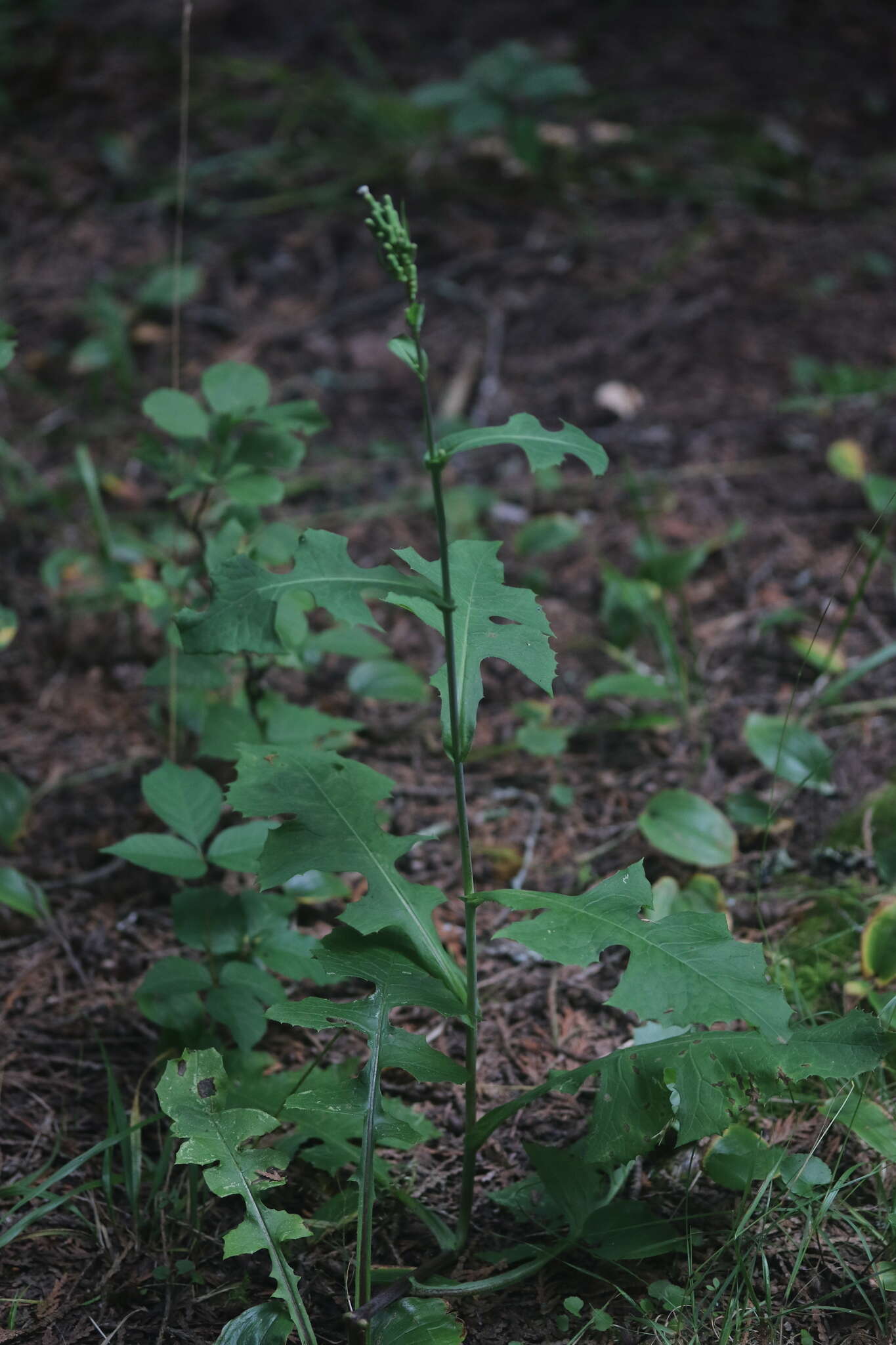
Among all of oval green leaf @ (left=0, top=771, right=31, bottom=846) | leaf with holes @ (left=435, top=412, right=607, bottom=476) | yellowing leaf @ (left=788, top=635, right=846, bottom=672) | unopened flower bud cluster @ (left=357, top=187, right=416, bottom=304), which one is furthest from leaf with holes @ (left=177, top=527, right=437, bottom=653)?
yellowing leaf @ (left=788, top=635, right=846, bottom=672)

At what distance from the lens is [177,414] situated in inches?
82.3

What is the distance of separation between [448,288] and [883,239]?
1839mm

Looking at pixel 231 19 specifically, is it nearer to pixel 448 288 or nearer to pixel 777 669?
pixel 448 288

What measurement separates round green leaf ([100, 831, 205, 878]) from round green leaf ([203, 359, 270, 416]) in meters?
0.89

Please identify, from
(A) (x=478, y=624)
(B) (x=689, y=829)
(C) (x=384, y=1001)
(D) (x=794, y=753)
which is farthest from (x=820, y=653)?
(C) (x=384, y=1001)

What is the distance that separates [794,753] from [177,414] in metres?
1.53

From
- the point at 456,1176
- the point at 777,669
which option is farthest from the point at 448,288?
the point at 456,1176

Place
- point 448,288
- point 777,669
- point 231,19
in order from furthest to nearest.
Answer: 1. point 231,19
2. point 448,288
3. point 777,669

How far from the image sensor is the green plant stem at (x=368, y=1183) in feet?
4.19

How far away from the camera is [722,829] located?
211 centimetres

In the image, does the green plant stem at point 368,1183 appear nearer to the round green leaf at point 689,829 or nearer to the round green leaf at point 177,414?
the round green leaf at point 689,829

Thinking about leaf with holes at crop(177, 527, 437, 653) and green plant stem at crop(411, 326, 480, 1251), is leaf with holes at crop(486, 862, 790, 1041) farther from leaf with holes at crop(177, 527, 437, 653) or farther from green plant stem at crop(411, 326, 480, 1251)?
leaf with holes at crop(177, 527, 437, 653)

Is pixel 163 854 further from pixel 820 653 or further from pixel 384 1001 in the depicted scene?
pixel 820 653

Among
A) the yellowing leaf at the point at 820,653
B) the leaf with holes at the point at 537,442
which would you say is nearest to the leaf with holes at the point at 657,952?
the leaf with holes at the point at 537,442
